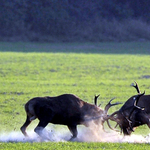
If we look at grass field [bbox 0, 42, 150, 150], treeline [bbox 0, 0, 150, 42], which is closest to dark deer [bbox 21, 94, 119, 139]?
grass field [bbox 0, 42, 150, 150]

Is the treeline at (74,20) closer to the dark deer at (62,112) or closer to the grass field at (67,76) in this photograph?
the grass field at (67,76)

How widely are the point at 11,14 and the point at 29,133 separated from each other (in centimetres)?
3897

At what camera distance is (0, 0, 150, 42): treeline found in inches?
1882

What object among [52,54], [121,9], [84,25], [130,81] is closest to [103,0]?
[121,9]

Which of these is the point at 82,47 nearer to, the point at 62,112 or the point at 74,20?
the point at 74,20

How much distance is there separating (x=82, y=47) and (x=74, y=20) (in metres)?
10.0

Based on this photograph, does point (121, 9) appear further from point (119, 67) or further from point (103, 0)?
point (119, 67)

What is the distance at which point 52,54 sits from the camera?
117 ft

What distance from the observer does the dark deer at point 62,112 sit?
12.1m

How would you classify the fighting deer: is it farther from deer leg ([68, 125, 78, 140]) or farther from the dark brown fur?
deer leg ([68, 125, 78, 140])

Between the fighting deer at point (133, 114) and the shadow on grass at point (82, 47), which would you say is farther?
the shadow on grass at point (82, 47)

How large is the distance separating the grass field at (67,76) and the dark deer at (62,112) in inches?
46.8

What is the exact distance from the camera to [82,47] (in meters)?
42.4

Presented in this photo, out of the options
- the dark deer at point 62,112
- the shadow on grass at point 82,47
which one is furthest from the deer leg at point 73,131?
the shadow on grass at point 82,47
